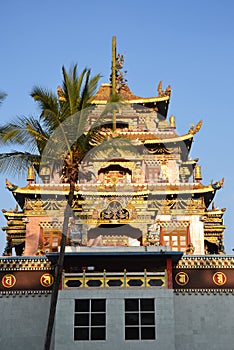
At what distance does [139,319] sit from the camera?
23.0 m

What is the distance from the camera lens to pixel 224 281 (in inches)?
984

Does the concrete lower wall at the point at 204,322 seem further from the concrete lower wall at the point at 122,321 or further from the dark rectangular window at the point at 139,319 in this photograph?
the dark rectangular window at the point at 139,319

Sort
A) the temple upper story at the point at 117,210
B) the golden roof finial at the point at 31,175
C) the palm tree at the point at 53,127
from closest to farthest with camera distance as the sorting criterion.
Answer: the palm tree at the point at 53,127, the temple upper story at the point at 117,210, the golden roof finial at the point at 31,175

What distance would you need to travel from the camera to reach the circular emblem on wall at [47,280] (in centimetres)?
2500

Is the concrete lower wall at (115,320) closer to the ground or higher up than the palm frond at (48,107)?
closer to the ground

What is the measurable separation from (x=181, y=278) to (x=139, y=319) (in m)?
3.12

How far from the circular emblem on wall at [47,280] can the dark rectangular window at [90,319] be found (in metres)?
2.18

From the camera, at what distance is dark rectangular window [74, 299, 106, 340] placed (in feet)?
74.7

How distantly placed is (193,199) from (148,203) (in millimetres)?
2693

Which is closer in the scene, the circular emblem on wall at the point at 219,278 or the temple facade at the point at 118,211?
the circular emblem on wall at the point at 219,278

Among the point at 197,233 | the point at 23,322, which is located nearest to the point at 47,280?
the point at 23,322

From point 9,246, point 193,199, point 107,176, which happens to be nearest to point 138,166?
point 107,176

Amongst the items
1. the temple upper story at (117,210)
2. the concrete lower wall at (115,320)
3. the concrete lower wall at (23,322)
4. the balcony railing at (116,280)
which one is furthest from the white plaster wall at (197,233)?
the concrete lower wall at (23,322)

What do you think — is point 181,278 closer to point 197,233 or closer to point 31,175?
point 197,233
